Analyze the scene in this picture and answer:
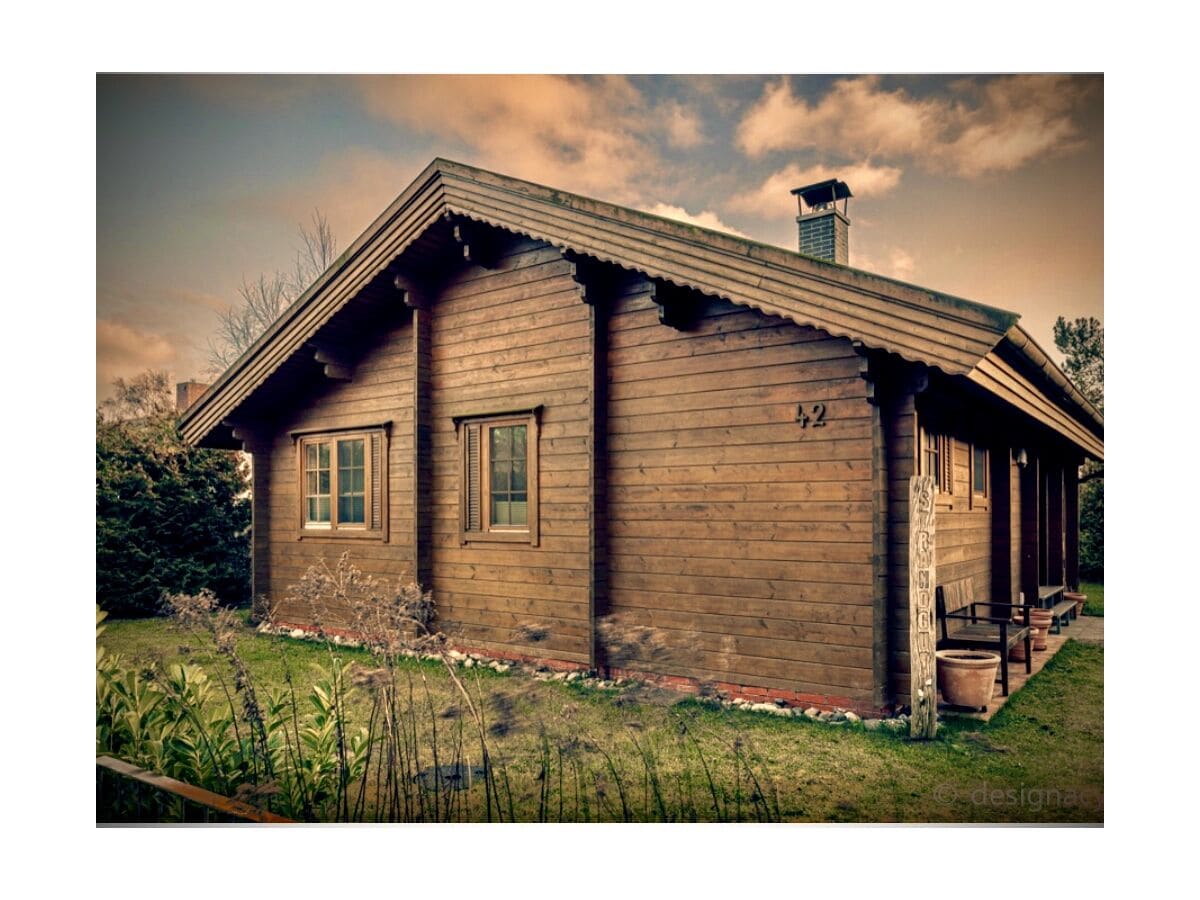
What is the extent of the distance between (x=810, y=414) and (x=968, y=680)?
201cm

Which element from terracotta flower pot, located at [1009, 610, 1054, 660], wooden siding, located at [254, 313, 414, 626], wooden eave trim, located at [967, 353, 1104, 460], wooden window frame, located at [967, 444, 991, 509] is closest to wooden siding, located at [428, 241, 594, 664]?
wooden siding, located at [254, 313, 414, 626]

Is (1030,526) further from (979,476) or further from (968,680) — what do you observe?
(968,680)

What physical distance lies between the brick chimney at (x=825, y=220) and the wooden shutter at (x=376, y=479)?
15.1 ft

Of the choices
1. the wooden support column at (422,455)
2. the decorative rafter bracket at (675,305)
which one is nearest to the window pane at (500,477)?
the wooden support column at (422,455)

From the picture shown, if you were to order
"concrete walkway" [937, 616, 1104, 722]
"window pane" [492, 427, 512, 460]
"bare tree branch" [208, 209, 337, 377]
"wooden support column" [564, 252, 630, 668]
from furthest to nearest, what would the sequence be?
"window pane" [492, 427, 512, 460] < "wooden support column" [564, 252, 630, 668] < "bare tree branch" [208, 209, 337, 377] < "concrete walkway" [937, 616, 1104, 722]

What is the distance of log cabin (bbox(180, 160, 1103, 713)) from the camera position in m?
5.09

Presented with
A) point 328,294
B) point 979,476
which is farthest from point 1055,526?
point 328,294

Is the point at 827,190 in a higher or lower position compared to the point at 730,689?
higher

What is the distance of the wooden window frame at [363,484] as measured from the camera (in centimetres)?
798

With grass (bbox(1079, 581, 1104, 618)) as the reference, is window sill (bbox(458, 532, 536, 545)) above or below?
above

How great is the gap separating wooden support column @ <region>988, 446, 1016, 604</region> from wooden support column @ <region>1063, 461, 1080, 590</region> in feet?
5.57

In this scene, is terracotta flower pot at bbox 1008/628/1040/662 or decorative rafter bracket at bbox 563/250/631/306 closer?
decorative rafter bracket at bbox 563/250/631/306

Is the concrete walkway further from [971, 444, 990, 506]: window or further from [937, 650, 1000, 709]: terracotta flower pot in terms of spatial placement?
[971, 444, 990, 506]: window

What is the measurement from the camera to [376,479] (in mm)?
8109
